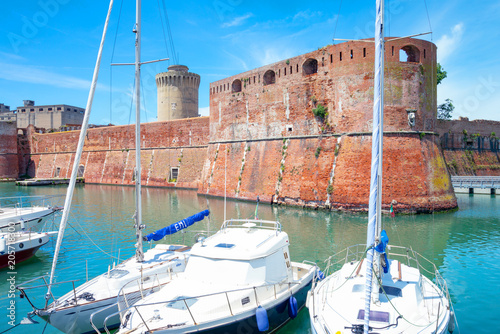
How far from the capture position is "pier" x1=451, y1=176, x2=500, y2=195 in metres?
30.4

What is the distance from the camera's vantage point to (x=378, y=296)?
262 inches

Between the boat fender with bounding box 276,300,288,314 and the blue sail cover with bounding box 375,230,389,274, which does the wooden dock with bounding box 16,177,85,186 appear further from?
the blue sail cover with bounding box 375,230,389,274

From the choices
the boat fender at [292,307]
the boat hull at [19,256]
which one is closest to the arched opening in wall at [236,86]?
the boat hull at [19,256]

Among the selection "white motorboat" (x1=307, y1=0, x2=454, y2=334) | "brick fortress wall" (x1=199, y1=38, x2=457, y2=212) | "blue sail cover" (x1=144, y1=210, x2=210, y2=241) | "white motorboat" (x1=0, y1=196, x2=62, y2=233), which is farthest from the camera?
"brick fortress wall" (x1=199, y1=38, x2=457, y2=212)

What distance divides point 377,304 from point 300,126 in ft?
62.7

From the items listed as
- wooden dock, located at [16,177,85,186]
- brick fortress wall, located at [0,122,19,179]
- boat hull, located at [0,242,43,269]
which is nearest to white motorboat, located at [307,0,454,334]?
boat hull, located at [0,242,43,269]

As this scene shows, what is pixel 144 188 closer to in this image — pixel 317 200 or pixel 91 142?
pixel 91 142

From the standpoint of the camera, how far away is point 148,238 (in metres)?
10.4

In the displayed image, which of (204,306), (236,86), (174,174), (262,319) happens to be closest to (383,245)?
(262,319)

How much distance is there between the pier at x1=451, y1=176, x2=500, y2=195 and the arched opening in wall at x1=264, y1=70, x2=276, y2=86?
18454 millimetres

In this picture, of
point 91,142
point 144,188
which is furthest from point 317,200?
point 91,142

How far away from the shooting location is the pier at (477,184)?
3036 centimetres

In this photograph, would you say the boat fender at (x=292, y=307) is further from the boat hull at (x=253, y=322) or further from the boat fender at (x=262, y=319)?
the boat fender at (x=262, y=319)

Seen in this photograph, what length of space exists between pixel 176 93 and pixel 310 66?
2771cm
